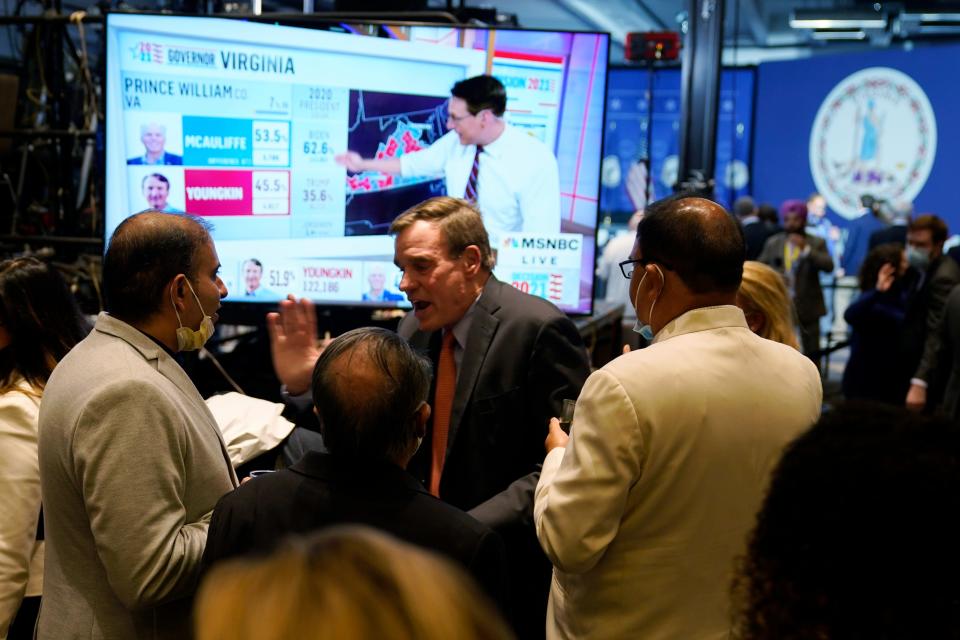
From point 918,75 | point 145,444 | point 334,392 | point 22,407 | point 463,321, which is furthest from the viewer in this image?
point 918,75

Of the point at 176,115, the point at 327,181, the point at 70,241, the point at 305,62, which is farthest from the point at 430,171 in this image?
the point at 70,241

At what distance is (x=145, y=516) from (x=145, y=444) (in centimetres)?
14

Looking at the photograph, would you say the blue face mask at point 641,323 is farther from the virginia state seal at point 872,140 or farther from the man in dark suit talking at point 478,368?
the virginia state seal at point 872,140

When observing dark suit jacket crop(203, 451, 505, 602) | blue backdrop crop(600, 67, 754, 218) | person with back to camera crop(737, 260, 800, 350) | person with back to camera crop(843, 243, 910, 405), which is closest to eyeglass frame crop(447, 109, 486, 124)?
person with back to camera crop(737, 260, 800, 350)

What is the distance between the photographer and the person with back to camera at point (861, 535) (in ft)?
2.85

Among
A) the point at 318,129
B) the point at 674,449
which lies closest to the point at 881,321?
the point at 318,129

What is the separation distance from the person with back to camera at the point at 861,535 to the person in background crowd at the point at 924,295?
4769 mm

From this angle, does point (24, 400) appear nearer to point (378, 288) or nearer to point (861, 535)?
point (378, 288)

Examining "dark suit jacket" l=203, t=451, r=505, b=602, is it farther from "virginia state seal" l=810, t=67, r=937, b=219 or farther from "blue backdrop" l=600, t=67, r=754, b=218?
"blue backdrop" l=600, t=67, r=754, b=218

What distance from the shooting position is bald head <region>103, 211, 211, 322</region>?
1.94 metres

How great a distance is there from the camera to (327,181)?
3641 millimetres

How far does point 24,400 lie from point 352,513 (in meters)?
1.09

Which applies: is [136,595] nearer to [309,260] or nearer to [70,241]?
[309,260]

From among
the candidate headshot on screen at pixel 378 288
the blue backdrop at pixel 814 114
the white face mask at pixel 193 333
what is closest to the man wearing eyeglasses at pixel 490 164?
the candidate headshot on screen at pixel 378 288
